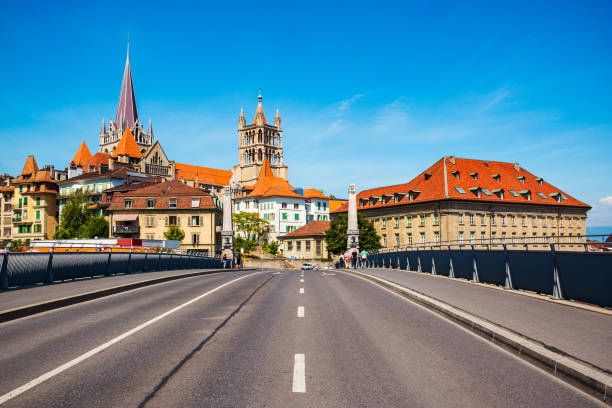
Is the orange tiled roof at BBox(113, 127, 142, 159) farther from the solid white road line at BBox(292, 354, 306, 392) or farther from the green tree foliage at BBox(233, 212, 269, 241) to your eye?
the solid white road line at BBox(292, 354, 306, 392)

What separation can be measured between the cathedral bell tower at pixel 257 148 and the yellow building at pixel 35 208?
2740 inches

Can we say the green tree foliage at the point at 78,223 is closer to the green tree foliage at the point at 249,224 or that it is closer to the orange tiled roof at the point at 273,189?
the green tree foliage at the point at 249,224

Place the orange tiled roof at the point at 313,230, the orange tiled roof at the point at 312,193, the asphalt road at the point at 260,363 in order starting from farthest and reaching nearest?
the orange tiled roof at the point at 312,193 < the orange tiled roof at the point at 313,230 < the asphalt road at the point at 260,363

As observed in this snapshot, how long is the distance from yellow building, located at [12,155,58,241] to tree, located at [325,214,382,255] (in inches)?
2330

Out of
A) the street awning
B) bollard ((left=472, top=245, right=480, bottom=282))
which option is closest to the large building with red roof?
the street awning

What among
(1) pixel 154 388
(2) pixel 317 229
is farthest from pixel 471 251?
(2) pixel 317 229

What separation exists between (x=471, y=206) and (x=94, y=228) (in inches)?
2464

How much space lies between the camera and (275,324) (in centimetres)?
975

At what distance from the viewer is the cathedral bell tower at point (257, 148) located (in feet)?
564

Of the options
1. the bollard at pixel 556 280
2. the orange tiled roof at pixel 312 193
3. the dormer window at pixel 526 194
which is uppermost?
the orange tiled roof at pixel 312 193

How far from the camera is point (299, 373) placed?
6.11 meters

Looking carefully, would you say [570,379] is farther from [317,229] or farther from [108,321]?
[317,229]

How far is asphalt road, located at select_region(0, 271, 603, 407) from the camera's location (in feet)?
16.9

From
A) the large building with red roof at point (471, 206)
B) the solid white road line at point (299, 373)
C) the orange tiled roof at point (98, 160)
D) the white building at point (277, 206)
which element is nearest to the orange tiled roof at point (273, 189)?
the white building at point (277, 206)
